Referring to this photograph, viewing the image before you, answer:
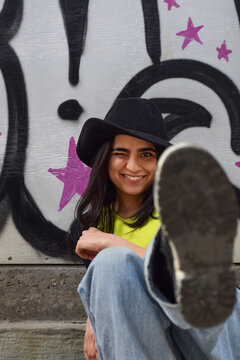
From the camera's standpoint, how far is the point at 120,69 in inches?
94.0

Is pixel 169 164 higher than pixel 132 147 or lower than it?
higher

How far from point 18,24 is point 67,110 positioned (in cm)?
58

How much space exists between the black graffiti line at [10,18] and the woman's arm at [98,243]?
1.46 m

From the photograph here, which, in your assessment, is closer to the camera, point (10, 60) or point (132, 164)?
point (132, 164)

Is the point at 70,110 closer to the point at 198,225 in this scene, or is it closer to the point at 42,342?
the point at 42,342

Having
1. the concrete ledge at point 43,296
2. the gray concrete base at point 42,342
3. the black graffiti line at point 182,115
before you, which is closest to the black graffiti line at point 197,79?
the black graffiti line at point 182,115

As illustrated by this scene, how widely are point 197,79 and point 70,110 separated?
740mm

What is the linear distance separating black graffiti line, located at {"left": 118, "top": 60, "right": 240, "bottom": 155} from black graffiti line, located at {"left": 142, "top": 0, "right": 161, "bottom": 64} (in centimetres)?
8

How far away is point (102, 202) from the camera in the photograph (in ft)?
5.79

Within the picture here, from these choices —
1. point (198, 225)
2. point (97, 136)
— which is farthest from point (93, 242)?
point (198, 225)

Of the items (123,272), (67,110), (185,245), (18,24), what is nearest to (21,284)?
(67,110)

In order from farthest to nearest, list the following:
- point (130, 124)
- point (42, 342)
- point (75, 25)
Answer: point (75, 25)
point (42, 342)
point (130, 124)

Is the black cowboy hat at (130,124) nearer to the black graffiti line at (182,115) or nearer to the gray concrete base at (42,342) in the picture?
the black graffiti line at (182,115)

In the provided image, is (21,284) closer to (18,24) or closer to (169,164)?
(18,24)
